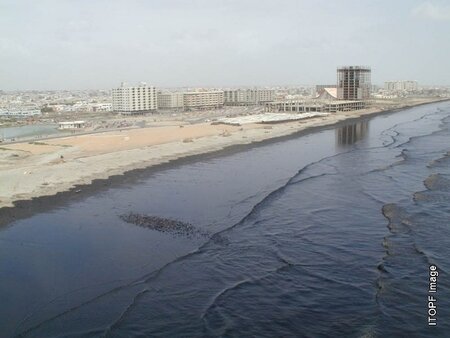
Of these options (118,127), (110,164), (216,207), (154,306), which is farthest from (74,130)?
(154,306)

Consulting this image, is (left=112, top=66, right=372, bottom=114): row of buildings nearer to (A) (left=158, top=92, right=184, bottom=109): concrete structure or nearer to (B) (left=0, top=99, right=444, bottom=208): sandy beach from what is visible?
(A) (left=158, top=92, right=184, bottom=109): concrete structure

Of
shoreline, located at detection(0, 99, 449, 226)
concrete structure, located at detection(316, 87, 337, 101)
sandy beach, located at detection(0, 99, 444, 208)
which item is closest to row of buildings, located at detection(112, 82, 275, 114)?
concrete structure, located at detection(316, 87, 337, 101)

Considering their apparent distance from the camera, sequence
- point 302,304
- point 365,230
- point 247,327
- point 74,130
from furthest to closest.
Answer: point 74,130, point 365,230, point 302,304, point 247,327

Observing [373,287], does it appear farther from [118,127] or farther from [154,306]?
[118,127]

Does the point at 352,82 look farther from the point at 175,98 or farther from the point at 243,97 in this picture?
the point at 175,98

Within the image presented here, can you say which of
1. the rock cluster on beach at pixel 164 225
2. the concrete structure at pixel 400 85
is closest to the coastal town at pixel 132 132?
the rock cluster on beach at pixel 164 225

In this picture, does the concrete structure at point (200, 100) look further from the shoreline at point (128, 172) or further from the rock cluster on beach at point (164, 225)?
the rock cluster on beach at point (164, 225)
